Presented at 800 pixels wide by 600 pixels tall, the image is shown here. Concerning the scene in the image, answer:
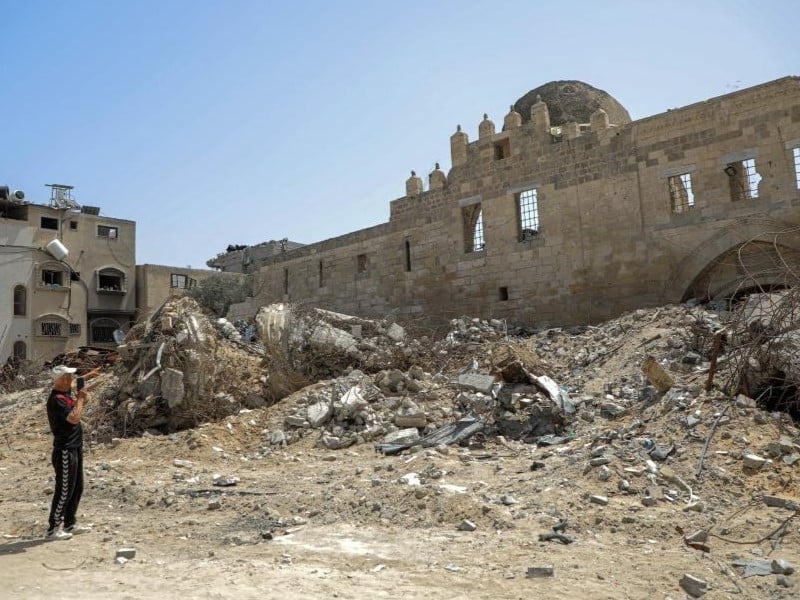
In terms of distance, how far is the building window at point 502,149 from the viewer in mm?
16359

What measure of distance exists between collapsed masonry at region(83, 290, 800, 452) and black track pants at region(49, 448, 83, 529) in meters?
3.97

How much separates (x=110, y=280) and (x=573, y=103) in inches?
1015

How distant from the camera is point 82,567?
4.56m

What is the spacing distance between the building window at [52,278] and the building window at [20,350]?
2989 mm

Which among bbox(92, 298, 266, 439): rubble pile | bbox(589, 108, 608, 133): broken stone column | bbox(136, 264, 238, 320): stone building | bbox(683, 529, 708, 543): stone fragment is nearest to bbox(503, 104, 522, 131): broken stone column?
bbox(589, 108, 608, 133): broken stone column

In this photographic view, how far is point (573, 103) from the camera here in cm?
1727

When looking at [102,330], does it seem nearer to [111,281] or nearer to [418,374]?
[111,281]

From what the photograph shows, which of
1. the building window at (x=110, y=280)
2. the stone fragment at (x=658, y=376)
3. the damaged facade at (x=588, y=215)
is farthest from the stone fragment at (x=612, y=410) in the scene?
the building window at (x=110, y=280)

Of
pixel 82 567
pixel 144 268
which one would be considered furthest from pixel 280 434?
pixel 144 268

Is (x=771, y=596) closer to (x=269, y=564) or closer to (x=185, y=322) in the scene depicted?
(x=269, y=564)

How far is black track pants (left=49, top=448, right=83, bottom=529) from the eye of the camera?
5.45m

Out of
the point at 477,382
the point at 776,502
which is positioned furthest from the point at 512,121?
the point at 776,502

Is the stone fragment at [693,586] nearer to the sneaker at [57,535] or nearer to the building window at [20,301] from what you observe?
the sneaker at [57,535]

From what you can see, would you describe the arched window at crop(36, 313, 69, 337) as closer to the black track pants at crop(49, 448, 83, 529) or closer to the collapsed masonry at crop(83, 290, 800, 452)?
the collapsed masonry at crop(83, 290, 800, 452)
